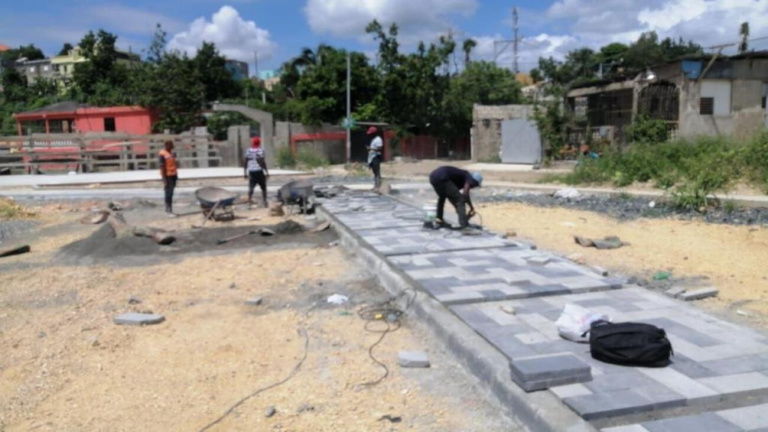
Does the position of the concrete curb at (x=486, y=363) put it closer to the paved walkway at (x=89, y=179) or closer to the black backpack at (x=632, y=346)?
the black backpack at (x=632, y=346)

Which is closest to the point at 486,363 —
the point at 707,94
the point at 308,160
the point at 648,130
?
the point at 648,130

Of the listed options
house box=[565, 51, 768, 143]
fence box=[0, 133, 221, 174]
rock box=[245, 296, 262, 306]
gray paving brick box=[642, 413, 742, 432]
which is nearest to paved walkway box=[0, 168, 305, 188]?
fence box=[0, 133, 221, 174]

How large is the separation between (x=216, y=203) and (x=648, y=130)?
1863cm

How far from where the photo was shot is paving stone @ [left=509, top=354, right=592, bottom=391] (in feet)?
12.8

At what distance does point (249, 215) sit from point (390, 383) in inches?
375

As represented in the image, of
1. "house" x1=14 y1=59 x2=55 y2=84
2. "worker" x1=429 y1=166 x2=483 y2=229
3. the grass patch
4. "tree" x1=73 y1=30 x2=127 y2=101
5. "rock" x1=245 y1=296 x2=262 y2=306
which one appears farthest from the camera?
"house" x1=14 y1=59 x2=55 y2=84

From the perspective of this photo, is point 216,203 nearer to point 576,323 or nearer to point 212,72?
point 576,323

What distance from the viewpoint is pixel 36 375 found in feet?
15.9

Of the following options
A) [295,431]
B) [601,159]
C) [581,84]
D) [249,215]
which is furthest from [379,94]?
[295,431]

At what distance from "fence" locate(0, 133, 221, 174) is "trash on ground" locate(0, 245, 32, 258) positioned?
18.1 meters

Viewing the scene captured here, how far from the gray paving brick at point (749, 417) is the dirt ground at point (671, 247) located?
2.17 meters

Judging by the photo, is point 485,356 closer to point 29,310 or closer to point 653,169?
point 29,310

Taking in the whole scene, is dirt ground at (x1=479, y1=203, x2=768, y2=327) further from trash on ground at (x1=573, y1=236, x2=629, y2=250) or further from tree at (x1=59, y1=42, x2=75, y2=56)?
tree at (x1=59, y1=42, x2=75, y2=56)

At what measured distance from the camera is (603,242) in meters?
9.26
